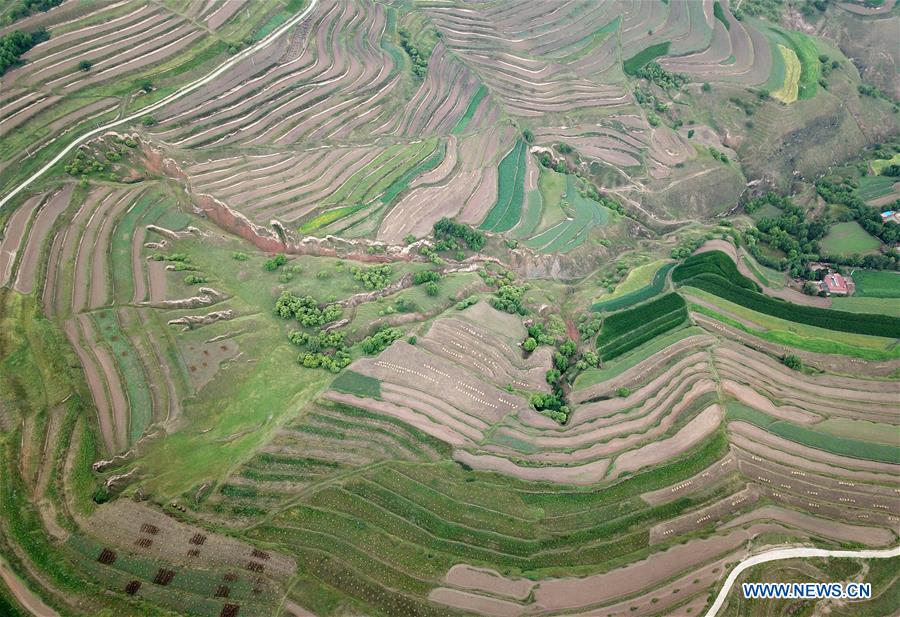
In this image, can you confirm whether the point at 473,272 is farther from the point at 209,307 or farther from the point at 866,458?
the point at 866,458

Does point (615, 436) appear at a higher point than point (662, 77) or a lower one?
lower

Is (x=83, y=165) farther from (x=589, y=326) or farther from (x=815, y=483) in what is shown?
(x=815, y=483)

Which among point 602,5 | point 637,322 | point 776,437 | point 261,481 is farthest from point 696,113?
point 261,481

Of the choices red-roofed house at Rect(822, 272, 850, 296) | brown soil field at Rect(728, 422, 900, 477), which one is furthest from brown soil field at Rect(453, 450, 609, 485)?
red-roofed house at Rect(822, 272, 850, 296)

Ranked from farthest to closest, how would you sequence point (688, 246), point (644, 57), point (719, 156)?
point (644, 57)
point (719, 156)
point (688, 246)

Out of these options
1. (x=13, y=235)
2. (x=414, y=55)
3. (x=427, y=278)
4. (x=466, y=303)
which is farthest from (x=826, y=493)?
(x=13, y=235)

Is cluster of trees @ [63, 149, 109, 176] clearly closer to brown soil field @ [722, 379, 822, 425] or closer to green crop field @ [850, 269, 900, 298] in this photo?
brown soil field @ [722, 379, 822, 425]
